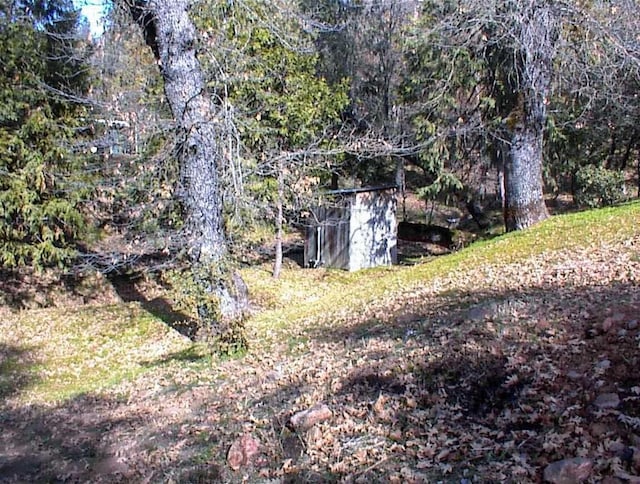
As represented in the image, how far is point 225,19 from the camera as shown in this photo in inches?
418

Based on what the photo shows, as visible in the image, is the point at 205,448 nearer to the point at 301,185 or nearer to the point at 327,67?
the point at 301,185

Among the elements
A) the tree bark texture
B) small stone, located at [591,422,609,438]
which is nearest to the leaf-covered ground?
small stone, located at [591,422,609,438]

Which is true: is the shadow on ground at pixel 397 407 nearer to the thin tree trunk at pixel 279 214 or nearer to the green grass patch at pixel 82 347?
the green grass patch at pixel 82 347

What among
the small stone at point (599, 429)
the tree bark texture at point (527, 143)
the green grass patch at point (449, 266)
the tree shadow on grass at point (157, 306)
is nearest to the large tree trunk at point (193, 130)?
the green grass patch at point (449, 266)

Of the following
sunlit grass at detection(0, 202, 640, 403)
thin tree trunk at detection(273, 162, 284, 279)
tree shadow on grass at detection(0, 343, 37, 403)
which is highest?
thin tree trunk at detection(273, 162, 284, 279)

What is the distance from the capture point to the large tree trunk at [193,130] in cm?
820

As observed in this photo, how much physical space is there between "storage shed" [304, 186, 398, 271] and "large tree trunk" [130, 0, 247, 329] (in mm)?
7695

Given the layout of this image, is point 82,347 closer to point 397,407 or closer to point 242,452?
point 242,452

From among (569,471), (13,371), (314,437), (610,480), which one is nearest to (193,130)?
(13,371)

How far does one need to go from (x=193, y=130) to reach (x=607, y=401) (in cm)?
652

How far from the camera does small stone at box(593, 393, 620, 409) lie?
3266 mm

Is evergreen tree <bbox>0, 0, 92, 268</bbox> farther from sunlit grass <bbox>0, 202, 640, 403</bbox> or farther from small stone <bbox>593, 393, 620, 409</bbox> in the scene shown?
small stone <bbox>593, 393, 620, 409</bbox>

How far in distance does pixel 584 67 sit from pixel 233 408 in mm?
10087

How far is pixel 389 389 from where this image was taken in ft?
14.7
